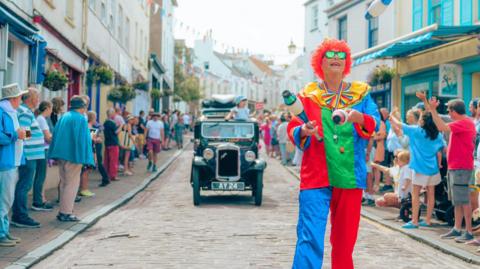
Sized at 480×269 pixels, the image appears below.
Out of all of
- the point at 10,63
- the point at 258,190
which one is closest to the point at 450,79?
the point at 258,190

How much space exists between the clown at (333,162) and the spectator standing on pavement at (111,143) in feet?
36.2

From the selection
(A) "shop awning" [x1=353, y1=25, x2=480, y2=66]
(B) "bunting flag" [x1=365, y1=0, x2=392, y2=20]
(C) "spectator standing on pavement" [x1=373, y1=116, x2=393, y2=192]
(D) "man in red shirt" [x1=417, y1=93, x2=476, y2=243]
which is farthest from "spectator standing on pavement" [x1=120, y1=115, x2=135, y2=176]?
(D) "man in red shirt" [x1=417, y1=93, x2=476, y2=243]

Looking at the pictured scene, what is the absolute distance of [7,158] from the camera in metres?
7.01

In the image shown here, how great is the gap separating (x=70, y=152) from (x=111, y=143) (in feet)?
19.7

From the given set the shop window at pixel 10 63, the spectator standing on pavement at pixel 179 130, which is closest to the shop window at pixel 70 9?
the shop window at pixel 10 63

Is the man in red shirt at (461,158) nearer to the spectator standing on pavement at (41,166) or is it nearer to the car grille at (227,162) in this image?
the car grille at (227,162)

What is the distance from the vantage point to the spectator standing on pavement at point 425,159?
28.5ft

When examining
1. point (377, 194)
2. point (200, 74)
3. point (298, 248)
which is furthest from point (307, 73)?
point (200, 74)

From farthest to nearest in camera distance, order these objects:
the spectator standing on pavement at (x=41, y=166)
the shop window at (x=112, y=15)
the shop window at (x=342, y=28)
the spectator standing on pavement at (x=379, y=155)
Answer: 1. the shop window at (x=342, y=28)
2. the shop window at (x=112, y=15)
3. the spectator standing on pavement at (x=379, y=155)
4. the spectator standing on pavement at (x=41, y=166)

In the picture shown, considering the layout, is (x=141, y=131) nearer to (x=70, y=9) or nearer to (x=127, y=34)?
(x=70, y=9)

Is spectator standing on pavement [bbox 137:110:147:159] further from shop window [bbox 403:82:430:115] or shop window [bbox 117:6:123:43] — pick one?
shop window [bbox 403:82:430:115]

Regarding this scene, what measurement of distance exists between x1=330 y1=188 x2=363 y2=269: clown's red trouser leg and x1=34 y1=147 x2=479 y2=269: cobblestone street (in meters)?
1.76

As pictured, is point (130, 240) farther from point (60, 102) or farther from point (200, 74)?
point (200, 74)

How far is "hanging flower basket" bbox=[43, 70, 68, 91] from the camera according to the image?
12391mm
